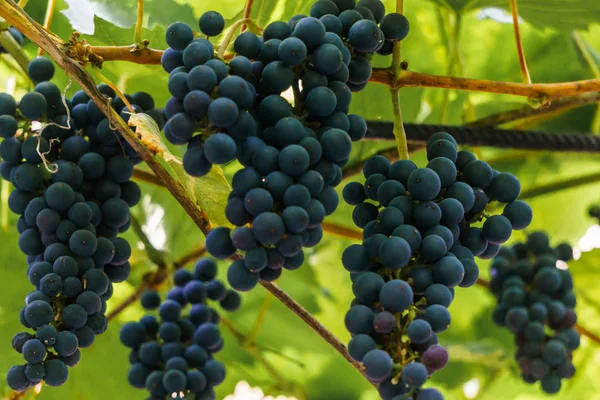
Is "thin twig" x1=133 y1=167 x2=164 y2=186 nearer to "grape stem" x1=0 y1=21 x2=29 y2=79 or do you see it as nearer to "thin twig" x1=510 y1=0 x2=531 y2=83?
"grape stem" x1=0 y1=21 x2=29 y2=79

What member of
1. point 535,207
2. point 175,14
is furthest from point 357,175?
point 535,207

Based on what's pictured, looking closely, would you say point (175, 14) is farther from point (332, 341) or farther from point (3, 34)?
point (332, 341)

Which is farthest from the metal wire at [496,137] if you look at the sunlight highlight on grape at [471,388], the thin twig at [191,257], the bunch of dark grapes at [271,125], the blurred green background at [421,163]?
the sunlight highlight on grape at [471,388]

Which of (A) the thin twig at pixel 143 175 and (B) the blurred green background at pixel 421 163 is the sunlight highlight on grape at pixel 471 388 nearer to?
(B) the blurred green background at pixel 421 163

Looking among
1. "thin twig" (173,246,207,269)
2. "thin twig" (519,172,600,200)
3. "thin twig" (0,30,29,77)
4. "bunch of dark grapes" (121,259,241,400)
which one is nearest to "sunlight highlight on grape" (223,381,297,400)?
"thin twig" (173,246,207,269)

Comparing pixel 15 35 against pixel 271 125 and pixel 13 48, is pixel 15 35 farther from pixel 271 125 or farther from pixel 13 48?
pixel 271 125

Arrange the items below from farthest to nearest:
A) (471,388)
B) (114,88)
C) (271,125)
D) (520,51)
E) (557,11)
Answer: (471,388), (557,11), (520,51), (114,88), (271,125)

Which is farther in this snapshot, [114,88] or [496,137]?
[496,137]

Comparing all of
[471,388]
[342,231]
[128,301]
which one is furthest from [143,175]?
[471,388]
